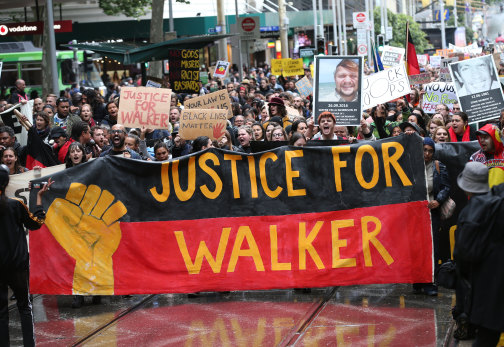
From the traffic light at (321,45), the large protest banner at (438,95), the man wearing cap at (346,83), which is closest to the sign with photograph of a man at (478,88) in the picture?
the man wearing cap at (346,83)

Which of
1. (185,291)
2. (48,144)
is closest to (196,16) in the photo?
(48,144)

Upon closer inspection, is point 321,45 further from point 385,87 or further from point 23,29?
point 385,87

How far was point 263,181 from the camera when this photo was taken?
8.86m

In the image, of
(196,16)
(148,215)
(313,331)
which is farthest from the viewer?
(196,16)

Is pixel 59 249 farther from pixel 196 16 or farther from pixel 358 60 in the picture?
pixel 196 16

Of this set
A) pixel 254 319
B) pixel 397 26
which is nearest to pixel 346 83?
pixel 254 319

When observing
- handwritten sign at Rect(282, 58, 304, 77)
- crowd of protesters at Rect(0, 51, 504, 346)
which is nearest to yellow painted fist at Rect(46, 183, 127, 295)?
crowd of protesters at Rect(0, 51, 504, 346)

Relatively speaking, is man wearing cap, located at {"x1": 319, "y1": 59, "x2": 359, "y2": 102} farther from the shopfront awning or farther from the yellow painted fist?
the shopfront awning

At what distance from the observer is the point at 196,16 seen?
182ft

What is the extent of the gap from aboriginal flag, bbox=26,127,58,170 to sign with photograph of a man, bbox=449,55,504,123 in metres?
5.10

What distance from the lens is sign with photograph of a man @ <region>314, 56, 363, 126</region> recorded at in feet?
38.4

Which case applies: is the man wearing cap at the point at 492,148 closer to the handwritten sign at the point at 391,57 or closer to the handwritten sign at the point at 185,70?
the handwritten sign at the point at 185,70

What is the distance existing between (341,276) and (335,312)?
1.56 ft

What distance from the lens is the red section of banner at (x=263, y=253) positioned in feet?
28.6
